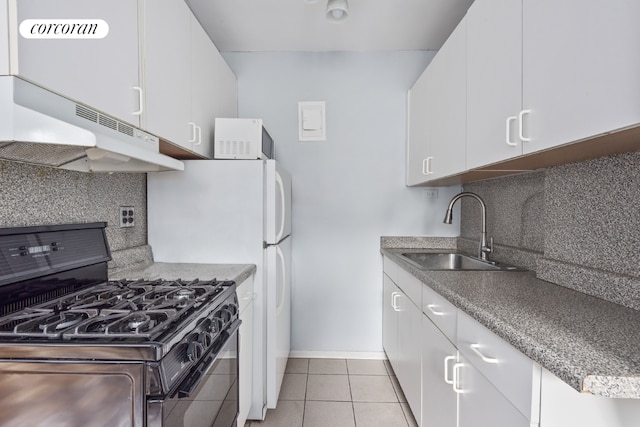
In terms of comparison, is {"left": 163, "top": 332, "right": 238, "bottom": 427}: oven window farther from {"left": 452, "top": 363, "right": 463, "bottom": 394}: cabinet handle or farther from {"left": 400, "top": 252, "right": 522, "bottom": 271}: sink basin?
{"left": 400, "top": 252, "right": 522, "bottom": 271}: sink basin

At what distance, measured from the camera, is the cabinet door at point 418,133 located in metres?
2.37

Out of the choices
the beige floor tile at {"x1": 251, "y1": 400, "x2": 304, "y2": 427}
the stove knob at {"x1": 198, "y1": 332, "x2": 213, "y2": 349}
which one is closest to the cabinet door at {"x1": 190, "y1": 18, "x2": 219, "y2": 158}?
the stove knob at {"x1": 198, "y1": 332, "x2": 213, "y2": 349}

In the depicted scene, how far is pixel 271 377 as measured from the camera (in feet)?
6.74

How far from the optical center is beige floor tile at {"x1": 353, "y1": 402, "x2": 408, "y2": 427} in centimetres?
198

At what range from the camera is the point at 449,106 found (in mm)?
1921

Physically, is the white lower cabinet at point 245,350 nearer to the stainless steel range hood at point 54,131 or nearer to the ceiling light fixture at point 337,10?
the stainless steel range hood at point 54,131

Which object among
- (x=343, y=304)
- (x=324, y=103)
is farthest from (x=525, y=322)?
(x=324, y=103)

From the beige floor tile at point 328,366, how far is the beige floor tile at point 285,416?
443mm

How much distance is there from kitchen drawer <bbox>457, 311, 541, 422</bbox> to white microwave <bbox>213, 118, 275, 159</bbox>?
142 cm

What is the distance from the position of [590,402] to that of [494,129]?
100cm

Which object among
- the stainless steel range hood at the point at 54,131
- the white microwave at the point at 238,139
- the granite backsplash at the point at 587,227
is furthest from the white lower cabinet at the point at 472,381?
the stainless steel range hood at the point at 54,131

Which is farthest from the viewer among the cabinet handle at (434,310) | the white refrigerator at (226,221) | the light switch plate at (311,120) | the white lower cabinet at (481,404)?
the light switch plate at (311,120)

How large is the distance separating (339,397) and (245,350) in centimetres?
85

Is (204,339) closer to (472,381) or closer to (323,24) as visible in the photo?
(472,381)
